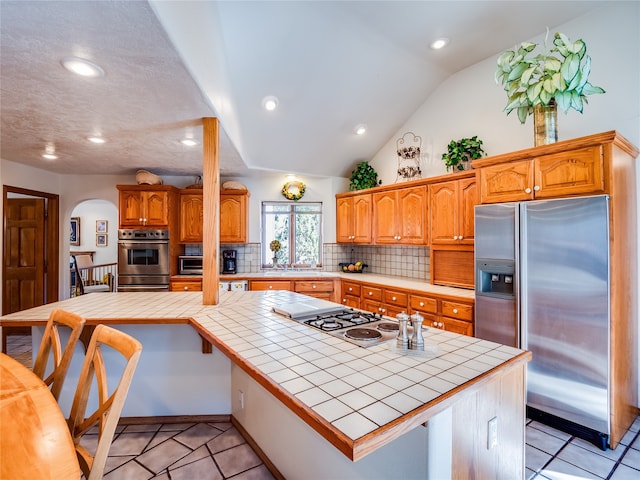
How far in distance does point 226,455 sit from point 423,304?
7.21ft

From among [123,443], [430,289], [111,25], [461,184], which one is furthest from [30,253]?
[461,184]

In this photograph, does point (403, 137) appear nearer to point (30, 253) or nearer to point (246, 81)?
point (246, 81)

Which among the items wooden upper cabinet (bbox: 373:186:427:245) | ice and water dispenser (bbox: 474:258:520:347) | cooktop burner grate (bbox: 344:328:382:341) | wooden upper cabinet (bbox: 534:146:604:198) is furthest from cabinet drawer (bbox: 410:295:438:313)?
cooktop burner grate (bbox: 344:328:382:341)

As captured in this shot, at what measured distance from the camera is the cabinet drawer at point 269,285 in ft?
14.0

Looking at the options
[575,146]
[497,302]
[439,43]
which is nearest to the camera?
[575,146]

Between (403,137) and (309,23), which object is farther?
(403,137)

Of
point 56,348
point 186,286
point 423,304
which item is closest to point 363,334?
point 56,348

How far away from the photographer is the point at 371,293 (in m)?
3.86

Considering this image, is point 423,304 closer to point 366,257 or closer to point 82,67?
point 366,257

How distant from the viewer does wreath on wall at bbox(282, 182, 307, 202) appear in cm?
483

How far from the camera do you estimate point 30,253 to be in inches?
171

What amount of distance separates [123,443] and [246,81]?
330cm

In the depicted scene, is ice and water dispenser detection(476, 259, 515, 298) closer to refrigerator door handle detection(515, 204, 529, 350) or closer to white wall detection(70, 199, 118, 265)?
refrigerator door handle detection(515, 204, 529, 350)

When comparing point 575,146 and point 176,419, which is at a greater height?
point 575,146
